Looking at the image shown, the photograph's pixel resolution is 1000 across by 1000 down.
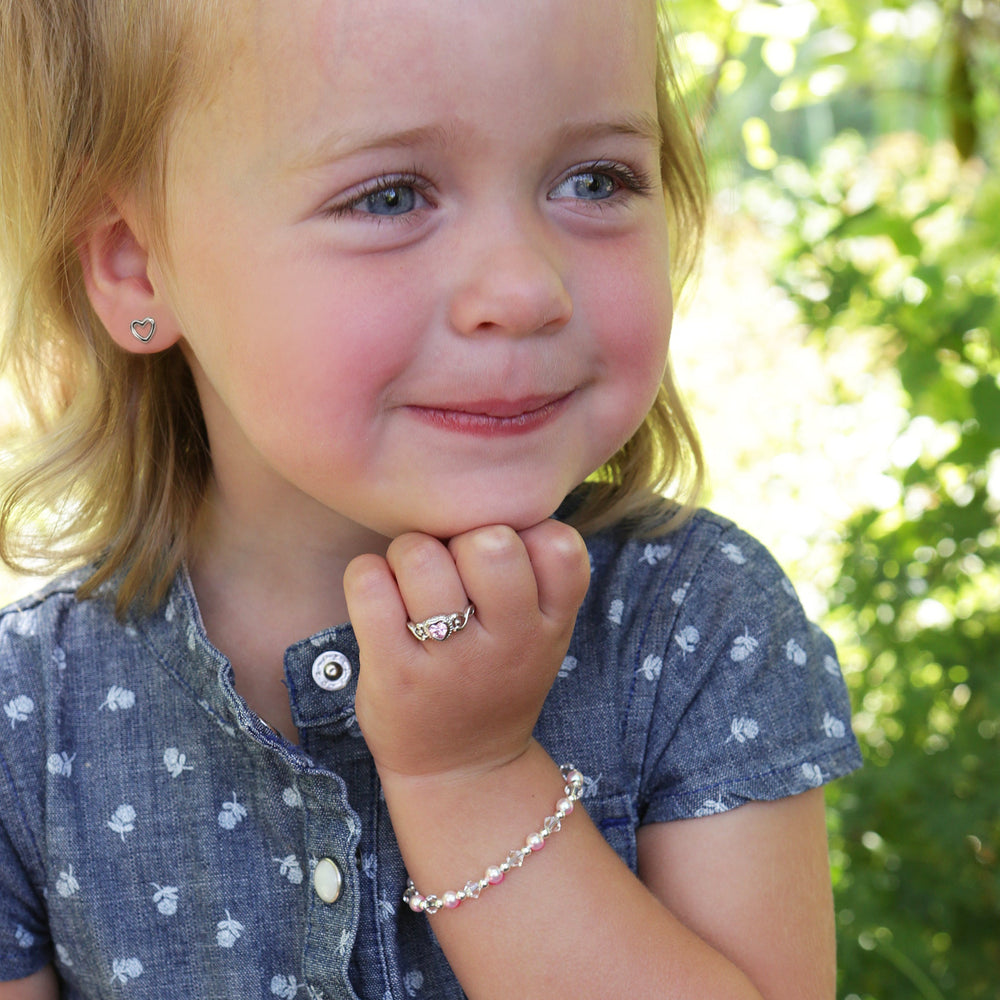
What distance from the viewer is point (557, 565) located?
49.7 inches

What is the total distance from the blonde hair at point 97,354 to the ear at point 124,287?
0.09 feet

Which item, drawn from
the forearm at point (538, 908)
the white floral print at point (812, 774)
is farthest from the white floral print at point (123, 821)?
the white floral print at point (812, 774)

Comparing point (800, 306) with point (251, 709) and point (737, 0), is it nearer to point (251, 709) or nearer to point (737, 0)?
point (737, 0)

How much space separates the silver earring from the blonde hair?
0.43 ft

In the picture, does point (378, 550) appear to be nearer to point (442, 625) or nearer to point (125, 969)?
point (442, 625)

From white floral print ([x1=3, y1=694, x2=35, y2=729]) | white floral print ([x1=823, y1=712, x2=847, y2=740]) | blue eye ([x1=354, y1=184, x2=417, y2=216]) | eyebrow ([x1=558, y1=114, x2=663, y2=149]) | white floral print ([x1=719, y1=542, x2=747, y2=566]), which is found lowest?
white floral print ([x1=3, y1=694, x2=35, y2=729])

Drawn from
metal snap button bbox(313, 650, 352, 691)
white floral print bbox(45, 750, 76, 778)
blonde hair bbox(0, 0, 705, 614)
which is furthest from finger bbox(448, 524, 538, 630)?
white floral print bbox(45, 750, 76, 778)

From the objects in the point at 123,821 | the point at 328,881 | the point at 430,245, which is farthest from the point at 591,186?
the point at 123,821

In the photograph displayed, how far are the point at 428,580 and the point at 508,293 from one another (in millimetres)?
302

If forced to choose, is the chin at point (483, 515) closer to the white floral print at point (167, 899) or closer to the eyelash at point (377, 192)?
the eyelash at point (377, 192)

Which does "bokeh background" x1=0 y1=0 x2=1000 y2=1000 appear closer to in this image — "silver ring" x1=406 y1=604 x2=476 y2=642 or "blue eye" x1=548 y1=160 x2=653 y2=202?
"blue eye" x1=548 y1=160 x2=653 y2=202

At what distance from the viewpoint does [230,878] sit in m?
1.47

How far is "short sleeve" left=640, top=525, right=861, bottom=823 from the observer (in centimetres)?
141

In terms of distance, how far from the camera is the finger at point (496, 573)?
4.01 ft
